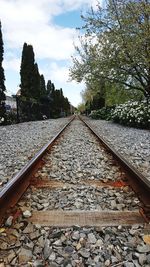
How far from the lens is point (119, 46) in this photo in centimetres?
1925

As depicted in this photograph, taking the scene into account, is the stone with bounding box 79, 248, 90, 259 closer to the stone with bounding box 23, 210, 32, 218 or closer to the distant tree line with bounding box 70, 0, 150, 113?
the stone with bounding box 23, 210, 32, 218

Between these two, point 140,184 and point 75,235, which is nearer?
point 75,235

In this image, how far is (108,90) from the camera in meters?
24.7

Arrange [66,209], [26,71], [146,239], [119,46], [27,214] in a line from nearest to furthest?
[146,239]
[27,214]
[66,209]
[119,46]
[26,71]

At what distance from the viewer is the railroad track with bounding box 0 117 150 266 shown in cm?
211

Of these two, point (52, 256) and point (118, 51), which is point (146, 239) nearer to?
point (52, 256)

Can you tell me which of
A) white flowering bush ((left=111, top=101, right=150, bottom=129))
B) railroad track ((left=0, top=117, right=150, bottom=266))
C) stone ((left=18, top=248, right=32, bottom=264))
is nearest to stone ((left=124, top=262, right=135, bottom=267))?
railroad track ((left=0, top=117, right=150, bottom=266))

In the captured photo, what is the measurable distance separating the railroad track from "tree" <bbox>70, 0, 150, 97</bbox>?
43.7ft

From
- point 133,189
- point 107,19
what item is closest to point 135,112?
point 107,19

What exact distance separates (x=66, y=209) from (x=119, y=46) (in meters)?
17.7

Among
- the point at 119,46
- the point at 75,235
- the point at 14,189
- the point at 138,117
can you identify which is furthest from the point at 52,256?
the point at 119,46

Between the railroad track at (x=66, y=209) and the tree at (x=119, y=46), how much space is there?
13.3 meters

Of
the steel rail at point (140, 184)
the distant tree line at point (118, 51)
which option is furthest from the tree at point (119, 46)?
the steel rail at point (140, 184)

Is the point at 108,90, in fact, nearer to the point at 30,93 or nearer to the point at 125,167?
the point at 30,93
